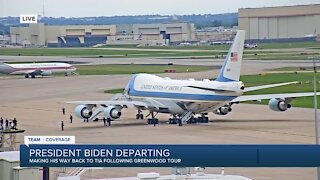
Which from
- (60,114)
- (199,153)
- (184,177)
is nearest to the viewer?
(199,153)

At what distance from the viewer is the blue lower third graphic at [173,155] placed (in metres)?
28.7

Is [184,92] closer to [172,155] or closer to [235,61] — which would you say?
[235,61]

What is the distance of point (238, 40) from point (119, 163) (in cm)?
5066

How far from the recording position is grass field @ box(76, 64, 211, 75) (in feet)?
562

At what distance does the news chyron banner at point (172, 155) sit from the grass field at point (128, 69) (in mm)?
134661

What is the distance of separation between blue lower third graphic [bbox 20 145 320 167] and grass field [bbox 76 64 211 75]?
134674 mm

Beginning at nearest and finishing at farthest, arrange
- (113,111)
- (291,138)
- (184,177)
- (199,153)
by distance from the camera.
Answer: (199,153)
(184,177)
(291,138)
(113,111)

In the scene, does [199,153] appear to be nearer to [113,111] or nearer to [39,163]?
[39,163]

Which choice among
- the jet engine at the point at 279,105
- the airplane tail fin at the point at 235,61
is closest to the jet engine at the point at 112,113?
the airplane tail fin at the point at 235,61

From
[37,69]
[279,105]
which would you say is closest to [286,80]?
[279,105]

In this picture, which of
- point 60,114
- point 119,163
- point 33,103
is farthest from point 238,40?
point 119,163

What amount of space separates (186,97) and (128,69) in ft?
318

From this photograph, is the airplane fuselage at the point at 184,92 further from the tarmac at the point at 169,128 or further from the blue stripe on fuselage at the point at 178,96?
the tarmac at the point at 169,128

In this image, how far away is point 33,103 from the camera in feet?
366
